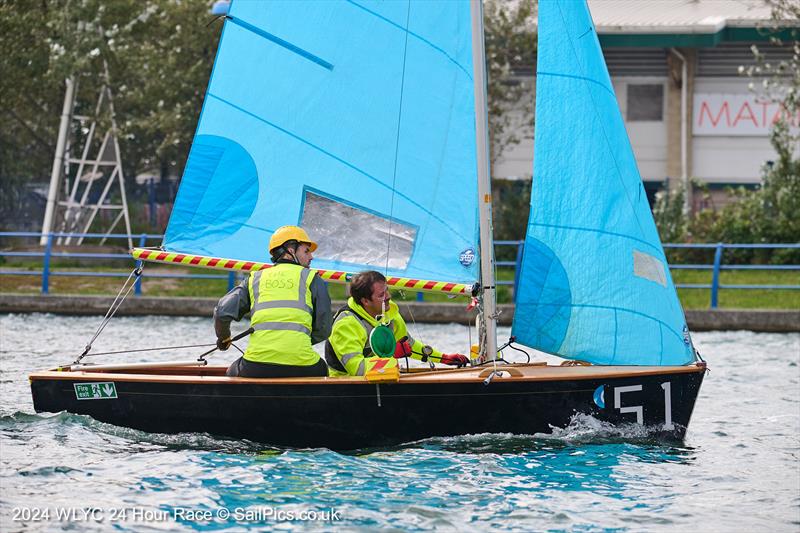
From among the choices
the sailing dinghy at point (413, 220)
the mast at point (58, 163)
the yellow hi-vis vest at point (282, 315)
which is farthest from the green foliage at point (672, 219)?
the yellow hi-vis vest at point (282, 315)

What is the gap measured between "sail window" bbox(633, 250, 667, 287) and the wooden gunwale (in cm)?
82

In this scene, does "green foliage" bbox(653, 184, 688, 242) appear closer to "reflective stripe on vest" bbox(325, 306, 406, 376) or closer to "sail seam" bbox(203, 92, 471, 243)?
"sail seam" bbox(203, 92, 471, 243)

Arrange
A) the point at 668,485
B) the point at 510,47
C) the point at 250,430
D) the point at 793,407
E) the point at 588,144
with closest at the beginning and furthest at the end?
the point at 668,485 → the point at 250,430 → the point at 588,144 → the point at 793,407 → the point at 510,47

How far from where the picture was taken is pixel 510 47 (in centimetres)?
3369

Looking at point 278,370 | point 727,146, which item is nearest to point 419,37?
point 278,370

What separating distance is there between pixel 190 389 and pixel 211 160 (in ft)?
7.59

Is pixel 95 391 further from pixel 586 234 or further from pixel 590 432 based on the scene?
pixel 586 234

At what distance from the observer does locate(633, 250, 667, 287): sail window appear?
11.3m

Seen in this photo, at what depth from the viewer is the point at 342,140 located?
11.8m

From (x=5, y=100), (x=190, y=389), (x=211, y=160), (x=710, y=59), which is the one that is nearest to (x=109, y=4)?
(x=5, y=100)

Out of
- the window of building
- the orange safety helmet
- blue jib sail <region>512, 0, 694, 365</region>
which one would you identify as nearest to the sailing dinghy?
blue jib sail <region>512, 0, 694, 365</region>

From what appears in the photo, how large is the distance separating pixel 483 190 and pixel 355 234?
1181mm

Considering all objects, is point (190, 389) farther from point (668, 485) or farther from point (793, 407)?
point (793, 407)

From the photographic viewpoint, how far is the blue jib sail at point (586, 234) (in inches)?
443
